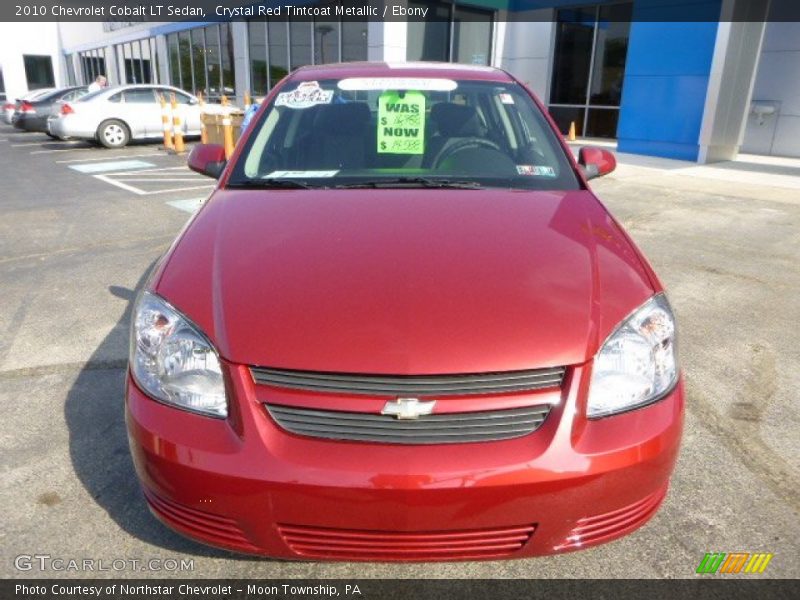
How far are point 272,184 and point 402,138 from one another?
67 cm

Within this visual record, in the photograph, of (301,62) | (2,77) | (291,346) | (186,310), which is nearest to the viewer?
(291,346)

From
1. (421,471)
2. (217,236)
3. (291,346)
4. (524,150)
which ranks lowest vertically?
(421,471)

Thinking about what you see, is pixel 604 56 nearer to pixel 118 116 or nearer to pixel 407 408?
pixel 118 116

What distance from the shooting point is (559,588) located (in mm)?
1925

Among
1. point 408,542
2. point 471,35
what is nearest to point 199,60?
point 471,35

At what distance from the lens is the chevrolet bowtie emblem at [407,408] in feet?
5.26

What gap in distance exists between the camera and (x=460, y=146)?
291 cm

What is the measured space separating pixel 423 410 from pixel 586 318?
56 centimetres

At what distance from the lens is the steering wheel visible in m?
2.85

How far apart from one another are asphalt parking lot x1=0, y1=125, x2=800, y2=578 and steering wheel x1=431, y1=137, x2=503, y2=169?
5.32ft

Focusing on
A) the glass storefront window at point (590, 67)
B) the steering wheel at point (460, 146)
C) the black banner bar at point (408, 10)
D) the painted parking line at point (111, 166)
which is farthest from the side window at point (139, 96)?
the steering wheel at point (460, 146)

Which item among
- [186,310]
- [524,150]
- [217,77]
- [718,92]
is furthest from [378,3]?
[186,310]

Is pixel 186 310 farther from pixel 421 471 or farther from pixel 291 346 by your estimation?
pixel 421 471

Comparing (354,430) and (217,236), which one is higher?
(217,236)
